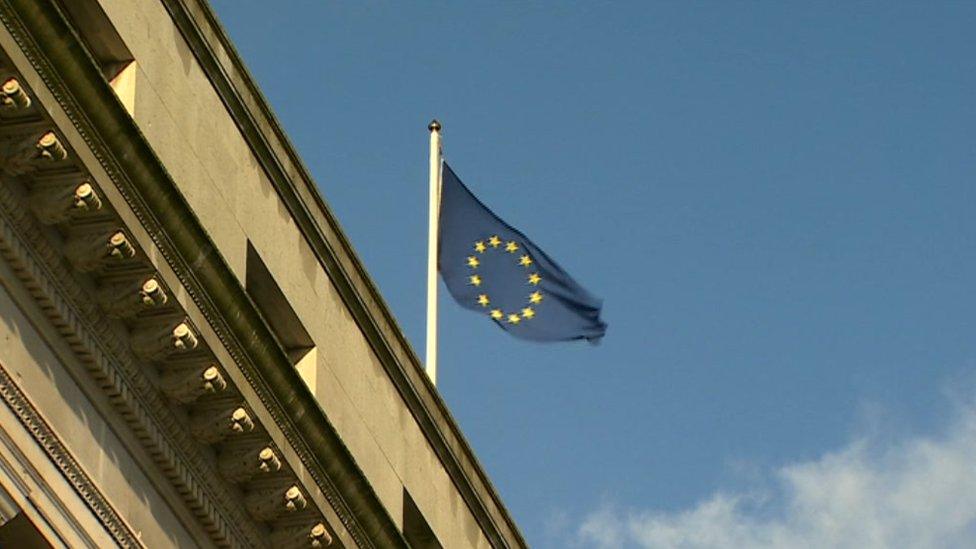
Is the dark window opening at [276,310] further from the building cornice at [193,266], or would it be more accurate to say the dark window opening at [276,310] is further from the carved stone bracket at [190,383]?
the carved stone bracket at [190,383]

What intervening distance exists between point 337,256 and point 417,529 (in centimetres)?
327

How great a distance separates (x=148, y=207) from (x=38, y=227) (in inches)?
54.8

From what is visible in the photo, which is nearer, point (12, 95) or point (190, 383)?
point (12, 95)

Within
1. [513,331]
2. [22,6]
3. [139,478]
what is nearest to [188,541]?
[139,478]

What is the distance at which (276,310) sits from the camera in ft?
104

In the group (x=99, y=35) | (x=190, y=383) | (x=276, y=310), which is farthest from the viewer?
(x=276, y=310)

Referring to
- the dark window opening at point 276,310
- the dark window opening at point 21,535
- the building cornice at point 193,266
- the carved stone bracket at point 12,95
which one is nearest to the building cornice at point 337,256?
the dark window opening at point 276,310

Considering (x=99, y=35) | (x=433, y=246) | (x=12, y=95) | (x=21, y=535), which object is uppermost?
(x=433, y=246)

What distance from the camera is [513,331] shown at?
4053cm

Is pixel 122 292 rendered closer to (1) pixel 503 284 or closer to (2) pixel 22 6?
(2) pixel 22 6

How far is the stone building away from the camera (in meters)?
26.3

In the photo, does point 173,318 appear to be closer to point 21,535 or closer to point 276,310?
point 21,535

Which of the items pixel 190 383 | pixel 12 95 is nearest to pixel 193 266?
pixel 190 383

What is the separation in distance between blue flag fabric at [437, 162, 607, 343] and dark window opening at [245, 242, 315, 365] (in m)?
8.05
